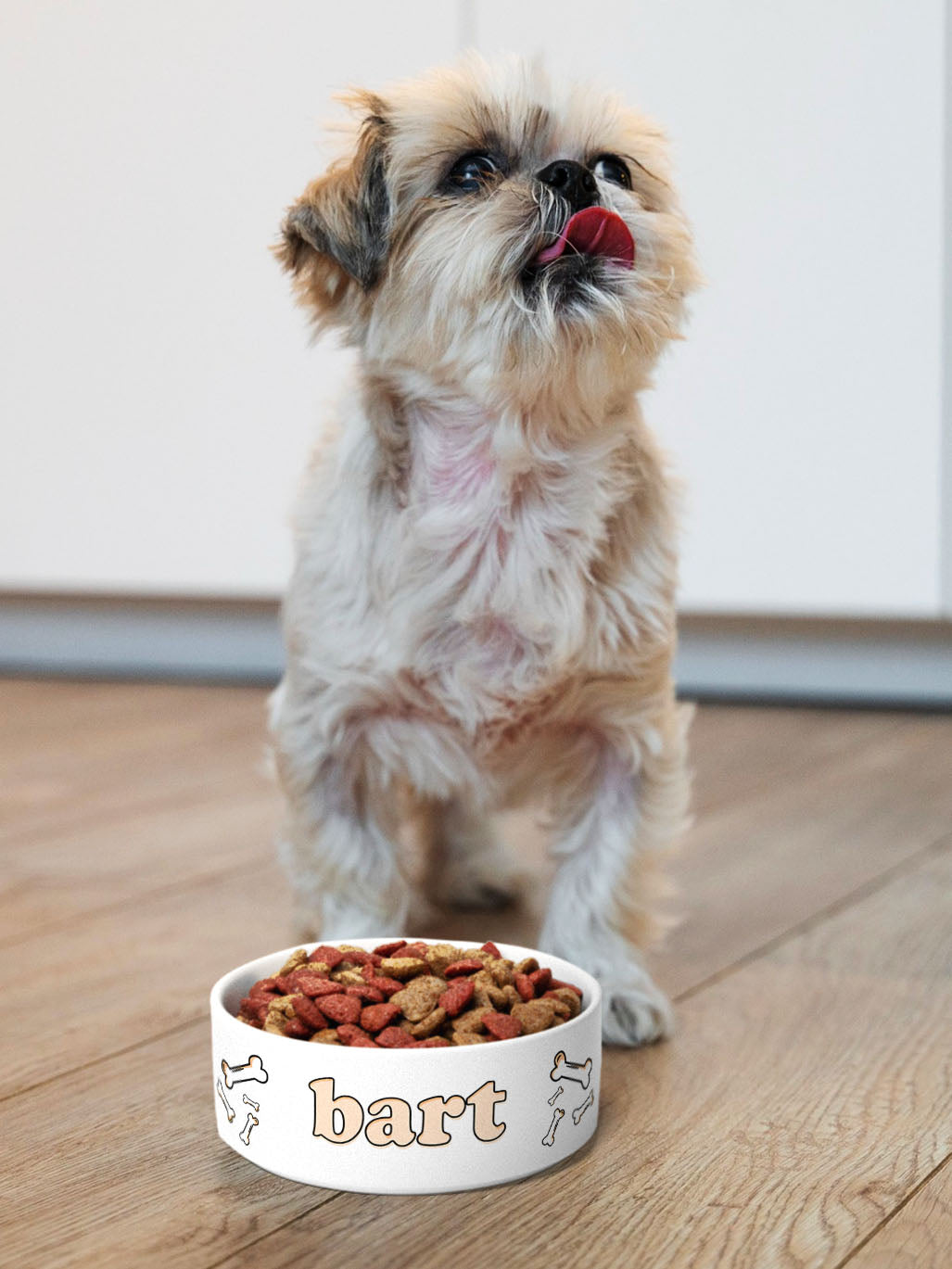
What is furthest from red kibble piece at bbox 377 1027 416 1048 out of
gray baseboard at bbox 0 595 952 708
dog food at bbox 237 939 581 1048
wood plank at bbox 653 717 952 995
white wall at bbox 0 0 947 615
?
gray baseboard at bbox 0 595 952 708

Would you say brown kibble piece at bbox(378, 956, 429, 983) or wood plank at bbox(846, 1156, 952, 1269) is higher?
brown kibble piece at bbox(378, 956, 429, 983)

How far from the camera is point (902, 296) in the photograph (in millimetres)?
2445

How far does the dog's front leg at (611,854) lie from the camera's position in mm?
1281

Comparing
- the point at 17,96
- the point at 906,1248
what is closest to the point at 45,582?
the point at 17,96

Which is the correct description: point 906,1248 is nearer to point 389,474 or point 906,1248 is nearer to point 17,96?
point 389,474

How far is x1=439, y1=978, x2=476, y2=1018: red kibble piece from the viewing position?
95cm

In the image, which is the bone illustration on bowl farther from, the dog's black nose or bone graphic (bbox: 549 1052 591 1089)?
the dog's black nose

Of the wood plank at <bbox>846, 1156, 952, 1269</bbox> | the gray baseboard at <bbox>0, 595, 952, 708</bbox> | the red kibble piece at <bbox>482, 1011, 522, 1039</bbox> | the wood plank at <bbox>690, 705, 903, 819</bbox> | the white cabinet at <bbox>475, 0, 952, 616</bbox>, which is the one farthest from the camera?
the gray baseboard at <bbox>0, 595, 952, 708</bbox>

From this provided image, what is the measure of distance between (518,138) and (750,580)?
151cm

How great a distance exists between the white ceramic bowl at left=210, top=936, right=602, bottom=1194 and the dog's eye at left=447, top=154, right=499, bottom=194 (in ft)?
2.00

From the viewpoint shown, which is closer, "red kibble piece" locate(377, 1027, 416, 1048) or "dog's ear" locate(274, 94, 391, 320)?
"red kibble piece" locate(377, 1027, 416, 1048)

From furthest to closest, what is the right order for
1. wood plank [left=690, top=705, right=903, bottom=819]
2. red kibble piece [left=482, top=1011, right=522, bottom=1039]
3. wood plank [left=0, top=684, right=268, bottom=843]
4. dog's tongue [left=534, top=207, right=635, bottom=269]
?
wood plank [left=690, top=705, right=903, bottom=819]
wood plank [left=0, top=684, right=268, bottom=843]
dog's tongue [left=534, top=207, right=635, bottom=269]
red kibble piece [left=482, top=1011, right=522, bottom=1039]

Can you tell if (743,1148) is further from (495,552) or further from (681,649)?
(681,649)

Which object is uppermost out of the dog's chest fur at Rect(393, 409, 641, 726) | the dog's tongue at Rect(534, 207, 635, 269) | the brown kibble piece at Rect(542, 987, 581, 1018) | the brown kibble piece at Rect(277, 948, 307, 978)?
the dog's tongue at Rect(534, 207, 635, 269)
